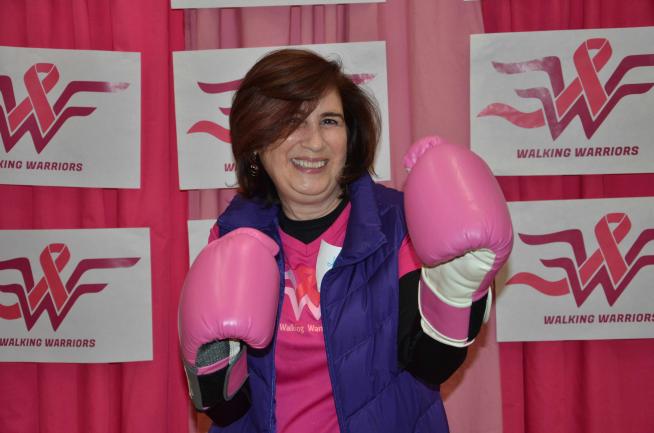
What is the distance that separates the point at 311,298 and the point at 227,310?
0.21 metres

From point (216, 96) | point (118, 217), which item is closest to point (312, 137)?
point (216, 96)

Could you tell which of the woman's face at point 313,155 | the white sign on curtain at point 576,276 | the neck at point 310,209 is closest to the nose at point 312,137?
the woman's face at point 313,155

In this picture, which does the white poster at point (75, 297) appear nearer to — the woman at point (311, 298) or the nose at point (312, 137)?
the woman at point (311, 298)

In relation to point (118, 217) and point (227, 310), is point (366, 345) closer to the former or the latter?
point (227, 310)

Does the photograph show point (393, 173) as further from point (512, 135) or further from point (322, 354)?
point (322, 354)

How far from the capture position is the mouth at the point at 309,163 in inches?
49.1

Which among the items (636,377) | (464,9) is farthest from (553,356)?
(464,9)

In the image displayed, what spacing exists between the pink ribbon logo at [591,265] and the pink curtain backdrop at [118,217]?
40.5 inches

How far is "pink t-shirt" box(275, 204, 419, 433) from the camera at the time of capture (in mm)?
1212

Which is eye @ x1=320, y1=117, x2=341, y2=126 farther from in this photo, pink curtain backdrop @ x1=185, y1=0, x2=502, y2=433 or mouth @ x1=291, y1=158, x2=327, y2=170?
pink curtain backdrop @ x1=185, y1=0, x2=502, y2=433

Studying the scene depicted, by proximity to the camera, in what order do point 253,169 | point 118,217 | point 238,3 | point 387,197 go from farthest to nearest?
point 118,217
point 238,3
point 253,169
point 387,197

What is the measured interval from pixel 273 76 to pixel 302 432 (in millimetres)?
697

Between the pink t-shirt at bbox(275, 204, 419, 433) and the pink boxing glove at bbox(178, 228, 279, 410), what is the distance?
0.08 metres

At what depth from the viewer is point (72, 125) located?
182cm
